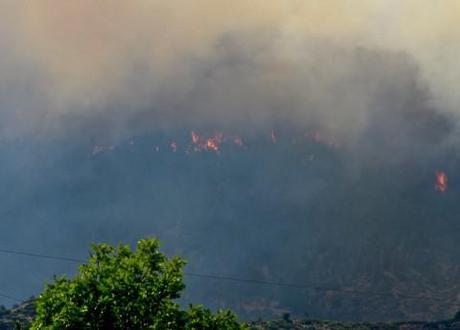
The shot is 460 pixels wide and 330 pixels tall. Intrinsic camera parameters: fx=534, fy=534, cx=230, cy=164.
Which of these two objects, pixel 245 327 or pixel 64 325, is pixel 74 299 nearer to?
pixel 64 325

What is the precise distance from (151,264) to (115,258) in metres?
3.37

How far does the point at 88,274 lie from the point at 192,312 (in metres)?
10.00

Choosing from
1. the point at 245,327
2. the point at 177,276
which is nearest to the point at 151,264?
the point at 177,276

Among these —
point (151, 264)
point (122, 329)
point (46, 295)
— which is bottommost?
point (122, 329)

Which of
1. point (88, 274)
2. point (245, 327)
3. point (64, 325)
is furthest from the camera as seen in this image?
point (245, 327)

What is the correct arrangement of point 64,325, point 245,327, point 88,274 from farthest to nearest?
point 245,327 < point 88,274 < point 64,325

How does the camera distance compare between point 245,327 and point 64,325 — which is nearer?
point 64,325

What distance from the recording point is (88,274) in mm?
47250

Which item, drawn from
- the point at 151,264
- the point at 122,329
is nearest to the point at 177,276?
the point at 151,264

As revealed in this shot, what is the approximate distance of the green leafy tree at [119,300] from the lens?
45.2 metres

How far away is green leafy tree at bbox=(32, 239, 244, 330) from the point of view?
148ft

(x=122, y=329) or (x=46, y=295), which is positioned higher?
(x=46, y=295)

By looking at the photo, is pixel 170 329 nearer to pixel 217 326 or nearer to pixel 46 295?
pixel 217 326

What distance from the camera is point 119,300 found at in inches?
1797
